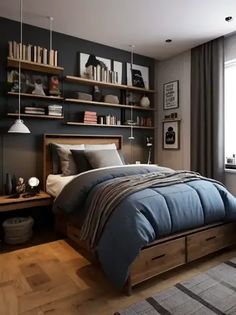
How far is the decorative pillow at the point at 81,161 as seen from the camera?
3062 mm

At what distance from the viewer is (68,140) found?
11.5ft

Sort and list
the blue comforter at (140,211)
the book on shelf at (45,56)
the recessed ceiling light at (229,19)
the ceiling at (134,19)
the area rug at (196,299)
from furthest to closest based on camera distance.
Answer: the book on shelf at (45,56)
the recessed ceiling light at (229,19)
the ceiling at (134,19)
the blue comforter at (140,211)
the area rug at (196,299)

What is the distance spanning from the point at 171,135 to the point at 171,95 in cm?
70

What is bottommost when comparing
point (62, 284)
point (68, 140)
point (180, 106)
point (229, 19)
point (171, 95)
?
point (62, 284)

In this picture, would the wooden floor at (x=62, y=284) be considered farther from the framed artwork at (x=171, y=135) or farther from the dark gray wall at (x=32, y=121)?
the framed artwork at (x=171, y=135)

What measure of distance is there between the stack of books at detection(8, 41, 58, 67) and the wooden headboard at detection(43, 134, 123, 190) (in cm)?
96

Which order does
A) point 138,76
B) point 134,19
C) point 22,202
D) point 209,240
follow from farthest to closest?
point 138,76 → point 134,19 → point 22,202 → point 209,240

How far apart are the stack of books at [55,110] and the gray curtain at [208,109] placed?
2036mm

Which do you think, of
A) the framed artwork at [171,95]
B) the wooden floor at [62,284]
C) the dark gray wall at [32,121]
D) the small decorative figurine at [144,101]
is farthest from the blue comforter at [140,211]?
the framed artwork at [171,95]

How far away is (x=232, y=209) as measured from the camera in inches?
92.4

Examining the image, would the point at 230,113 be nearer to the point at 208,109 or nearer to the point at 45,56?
the point at 208,109

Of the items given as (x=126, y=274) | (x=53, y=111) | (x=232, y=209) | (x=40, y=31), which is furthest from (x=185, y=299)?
(x=40, y=31)

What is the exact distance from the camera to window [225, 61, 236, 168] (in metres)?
3.56

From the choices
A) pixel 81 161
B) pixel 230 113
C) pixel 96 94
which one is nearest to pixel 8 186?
pixel 81 161
